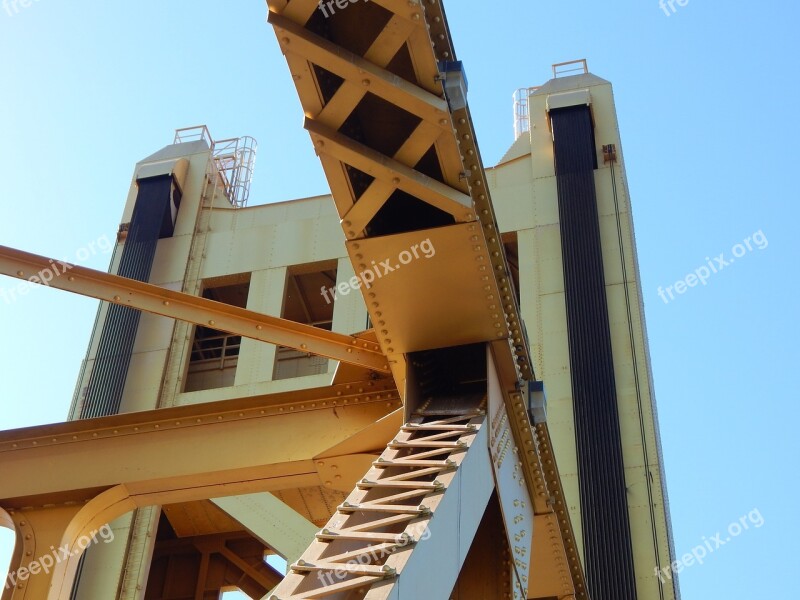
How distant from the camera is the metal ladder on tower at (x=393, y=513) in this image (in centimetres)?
651

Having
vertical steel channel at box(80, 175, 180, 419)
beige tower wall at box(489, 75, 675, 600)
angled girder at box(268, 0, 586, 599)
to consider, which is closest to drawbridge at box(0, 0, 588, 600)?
angled girder at box(268, 0, 586, 599)

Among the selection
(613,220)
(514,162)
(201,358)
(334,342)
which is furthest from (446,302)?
(201,358)

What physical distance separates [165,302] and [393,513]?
4356mm

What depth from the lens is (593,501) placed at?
18.9 meters

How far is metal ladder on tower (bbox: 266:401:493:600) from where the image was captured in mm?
6508

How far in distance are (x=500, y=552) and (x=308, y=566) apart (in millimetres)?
4006

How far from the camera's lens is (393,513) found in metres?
7.82

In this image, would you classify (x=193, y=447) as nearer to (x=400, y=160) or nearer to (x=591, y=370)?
(x=400, y=160)

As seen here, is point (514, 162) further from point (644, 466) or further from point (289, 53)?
point (289, 53)

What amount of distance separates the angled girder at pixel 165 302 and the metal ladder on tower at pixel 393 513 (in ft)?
6.00

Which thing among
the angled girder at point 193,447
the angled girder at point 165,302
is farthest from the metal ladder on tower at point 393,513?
the angled girder at point 165,302

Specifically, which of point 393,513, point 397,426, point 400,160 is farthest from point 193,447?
point 400,160

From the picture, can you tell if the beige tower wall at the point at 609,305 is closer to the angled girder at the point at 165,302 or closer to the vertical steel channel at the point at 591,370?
the vertical steel channel at the point at 591,370

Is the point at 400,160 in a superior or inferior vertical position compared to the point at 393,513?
superior
